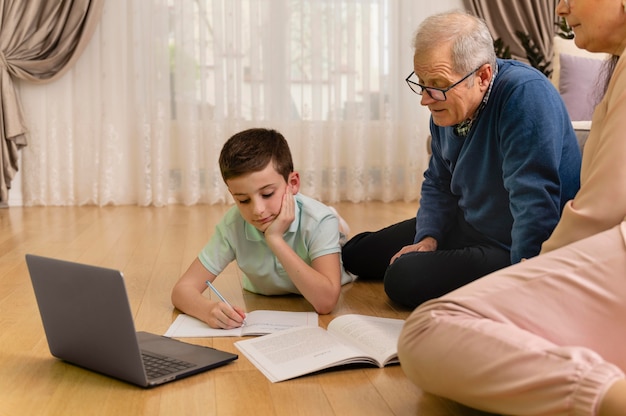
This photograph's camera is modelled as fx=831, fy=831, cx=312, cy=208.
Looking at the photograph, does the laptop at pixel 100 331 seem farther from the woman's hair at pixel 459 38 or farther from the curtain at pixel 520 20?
the curtain at pixel 520 20

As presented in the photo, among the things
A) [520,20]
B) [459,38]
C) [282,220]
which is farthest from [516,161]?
[520,20]

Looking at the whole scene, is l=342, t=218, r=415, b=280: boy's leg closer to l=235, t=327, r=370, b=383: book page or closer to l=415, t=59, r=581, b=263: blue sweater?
l=415, t=59, r=581, b=263: blue sweater

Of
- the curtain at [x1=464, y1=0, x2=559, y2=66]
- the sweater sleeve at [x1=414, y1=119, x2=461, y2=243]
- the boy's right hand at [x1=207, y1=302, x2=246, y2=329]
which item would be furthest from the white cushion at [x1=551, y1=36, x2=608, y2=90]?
the boy's right hand at [x1=207, y1=302, x2=246, y2=329]

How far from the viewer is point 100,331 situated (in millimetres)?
1788

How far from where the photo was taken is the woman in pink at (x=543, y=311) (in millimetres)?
1352

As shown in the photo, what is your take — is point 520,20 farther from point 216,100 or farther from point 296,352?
point 296,352

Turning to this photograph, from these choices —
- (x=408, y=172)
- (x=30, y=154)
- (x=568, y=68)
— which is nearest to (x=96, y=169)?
(x=30, y=154)

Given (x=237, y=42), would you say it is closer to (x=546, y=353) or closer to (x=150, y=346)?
(x=150, y=346)

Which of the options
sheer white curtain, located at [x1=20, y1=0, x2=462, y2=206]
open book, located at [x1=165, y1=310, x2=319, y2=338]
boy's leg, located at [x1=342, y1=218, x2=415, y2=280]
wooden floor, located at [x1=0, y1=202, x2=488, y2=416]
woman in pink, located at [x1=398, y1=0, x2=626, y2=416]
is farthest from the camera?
sheer white curtain, located at [x1=20, y1=0, x2=462, y2=206]

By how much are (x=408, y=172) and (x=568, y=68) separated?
127 cm

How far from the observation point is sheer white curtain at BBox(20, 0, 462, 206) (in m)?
5.34

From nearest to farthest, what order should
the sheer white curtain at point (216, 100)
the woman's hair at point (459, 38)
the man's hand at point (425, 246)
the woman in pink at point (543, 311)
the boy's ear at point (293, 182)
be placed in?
1. the woman in pink at point (543, 311)
2. the woman's hair at point (459, 38)
3. the boy's ear at point (293, 182)
4. the man's hand at point (425, 246)
5. the sheer white curtain at point (216, 100)

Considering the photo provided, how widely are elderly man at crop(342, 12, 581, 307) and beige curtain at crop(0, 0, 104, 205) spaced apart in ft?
11.0

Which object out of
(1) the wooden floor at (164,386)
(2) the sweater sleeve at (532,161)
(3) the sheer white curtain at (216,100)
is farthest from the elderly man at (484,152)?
(3) the sheer white curtain at (216,100)
